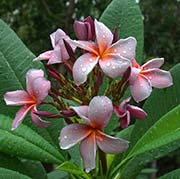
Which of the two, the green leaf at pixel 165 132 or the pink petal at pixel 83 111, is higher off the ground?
the pink petal at pixel 83 111

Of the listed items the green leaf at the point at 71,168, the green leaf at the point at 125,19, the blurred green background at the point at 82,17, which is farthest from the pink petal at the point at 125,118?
the blurred green background at the point at 82,17

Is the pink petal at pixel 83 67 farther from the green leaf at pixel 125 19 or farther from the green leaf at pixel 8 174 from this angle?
the green leaf at pixel 125 19

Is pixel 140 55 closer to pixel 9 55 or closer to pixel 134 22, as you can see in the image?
pixel 134 22

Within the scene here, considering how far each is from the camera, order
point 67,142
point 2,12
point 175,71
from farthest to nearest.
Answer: point 2,12 < point 175,71 < point 67,142

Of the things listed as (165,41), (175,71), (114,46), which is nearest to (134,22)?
(175,71)

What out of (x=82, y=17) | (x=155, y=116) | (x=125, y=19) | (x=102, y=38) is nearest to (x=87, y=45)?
(x=102, y=38)

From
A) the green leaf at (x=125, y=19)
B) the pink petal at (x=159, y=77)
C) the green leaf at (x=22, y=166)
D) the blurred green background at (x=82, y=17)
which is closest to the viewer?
the pink petal at (x=159, y=77)

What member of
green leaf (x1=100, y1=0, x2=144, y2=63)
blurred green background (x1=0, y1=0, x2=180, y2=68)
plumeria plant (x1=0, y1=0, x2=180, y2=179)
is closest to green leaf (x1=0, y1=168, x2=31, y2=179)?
plumeria plant (x1=0, y1=0, x2=180, y2=179)

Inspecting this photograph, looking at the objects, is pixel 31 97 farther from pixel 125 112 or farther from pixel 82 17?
pixel 82 17
